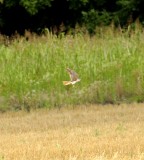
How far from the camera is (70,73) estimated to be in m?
12.6

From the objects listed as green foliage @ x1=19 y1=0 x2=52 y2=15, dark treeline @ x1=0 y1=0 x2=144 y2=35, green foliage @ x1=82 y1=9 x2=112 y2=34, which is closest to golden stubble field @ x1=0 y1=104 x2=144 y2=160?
dark treeline @ x1=0 y1=0 x2=144 y2=35

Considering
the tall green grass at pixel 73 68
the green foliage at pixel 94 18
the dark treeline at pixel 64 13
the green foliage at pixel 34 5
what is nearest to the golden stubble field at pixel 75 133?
the tall green grass at pixel 73 68

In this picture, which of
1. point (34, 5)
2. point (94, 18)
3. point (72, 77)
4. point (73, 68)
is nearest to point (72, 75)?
point (72, 77)

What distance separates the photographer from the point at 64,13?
92.9 feet

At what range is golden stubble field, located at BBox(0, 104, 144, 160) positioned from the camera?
266 inches

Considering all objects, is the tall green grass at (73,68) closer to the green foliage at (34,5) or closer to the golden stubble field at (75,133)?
the golden stubble field at (75,133)

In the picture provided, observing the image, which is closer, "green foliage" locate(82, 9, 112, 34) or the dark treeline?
the dark treeline

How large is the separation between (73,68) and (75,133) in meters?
5.60

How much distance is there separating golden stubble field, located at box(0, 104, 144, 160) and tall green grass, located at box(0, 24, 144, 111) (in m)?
0.72

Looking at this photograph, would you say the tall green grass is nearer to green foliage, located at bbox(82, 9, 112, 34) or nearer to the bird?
the bird

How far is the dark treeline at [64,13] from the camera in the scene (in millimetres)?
25562

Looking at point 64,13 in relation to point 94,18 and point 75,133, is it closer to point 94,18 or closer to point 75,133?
point 94,18

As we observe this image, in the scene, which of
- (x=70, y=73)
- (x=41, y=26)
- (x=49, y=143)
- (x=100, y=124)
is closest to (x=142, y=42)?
(x=70, y=73)

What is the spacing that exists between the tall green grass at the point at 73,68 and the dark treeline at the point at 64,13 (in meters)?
9.27
